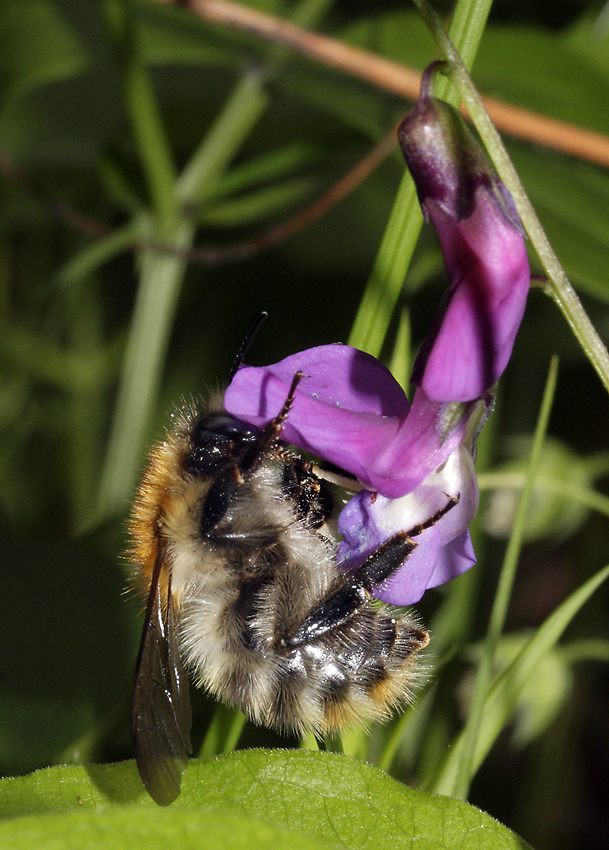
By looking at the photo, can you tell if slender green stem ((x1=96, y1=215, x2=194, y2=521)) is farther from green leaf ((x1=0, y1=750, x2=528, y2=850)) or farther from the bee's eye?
green leaf ((x1=0, y1=750, x2=528, y2=850))

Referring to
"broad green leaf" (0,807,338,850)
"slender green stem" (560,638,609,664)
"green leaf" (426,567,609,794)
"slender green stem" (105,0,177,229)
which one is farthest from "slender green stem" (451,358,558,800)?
"slender green stem" (105,0,177,229)

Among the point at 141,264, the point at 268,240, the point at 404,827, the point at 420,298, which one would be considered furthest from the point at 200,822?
the point at 420,298

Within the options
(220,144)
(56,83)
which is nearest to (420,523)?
(220,144)

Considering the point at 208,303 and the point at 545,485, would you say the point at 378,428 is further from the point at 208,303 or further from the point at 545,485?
the point at 208,303

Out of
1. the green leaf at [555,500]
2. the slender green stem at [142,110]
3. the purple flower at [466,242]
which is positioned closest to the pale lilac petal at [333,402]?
the purple flower at [466,242]

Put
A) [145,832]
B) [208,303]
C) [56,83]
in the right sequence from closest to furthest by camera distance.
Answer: [145,832] → [56,83] → [208,303]

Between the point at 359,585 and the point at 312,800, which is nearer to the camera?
the point at 312,800
